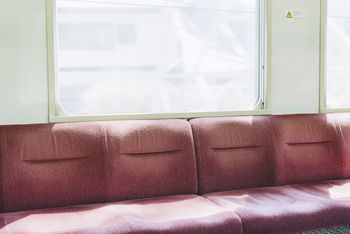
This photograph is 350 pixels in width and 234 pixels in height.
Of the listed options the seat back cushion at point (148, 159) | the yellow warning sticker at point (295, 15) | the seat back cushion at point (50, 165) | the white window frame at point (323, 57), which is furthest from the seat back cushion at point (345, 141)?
the seat back cushion at point (50, 165)

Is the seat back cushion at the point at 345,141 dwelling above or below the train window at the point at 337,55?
below

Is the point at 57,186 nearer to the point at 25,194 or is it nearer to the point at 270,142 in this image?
the point at 25,194

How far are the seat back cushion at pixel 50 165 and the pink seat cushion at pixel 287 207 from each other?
0.91 metres

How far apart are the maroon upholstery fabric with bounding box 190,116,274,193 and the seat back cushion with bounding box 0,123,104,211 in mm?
815

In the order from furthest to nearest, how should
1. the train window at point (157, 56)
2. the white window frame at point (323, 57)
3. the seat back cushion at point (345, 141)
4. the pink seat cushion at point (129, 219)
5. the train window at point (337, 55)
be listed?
the train window at point (337, 55) → the white window frame at point (323, 57) → the seat back cushion at point (345, 141) → the train window at point (157, 56) → the pink seat cushion at point (129, 219)

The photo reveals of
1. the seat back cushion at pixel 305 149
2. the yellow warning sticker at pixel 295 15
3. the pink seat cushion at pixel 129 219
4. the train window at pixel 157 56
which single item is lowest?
the pink seat cushion at pixel 129 219

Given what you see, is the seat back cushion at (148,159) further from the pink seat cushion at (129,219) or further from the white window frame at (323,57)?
the white window frame at (323,57)

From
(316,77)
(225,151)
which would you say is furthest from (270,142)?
(316,77)

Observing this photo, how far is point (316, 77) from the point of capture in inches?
152

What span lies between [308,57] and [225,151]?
1318 mm

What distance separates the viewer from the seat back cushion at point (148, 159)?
2930mm

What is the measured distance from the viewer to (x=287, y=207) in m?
2.76

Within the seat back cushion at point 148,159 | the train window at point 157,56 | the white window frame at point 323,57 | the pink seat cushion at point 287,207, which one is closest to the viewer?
the pink seat cushion at point 287,207

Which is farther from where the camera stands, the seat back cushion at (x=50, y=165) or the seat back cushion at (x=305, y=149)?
the seat back cushion at (x=305, y=149)
